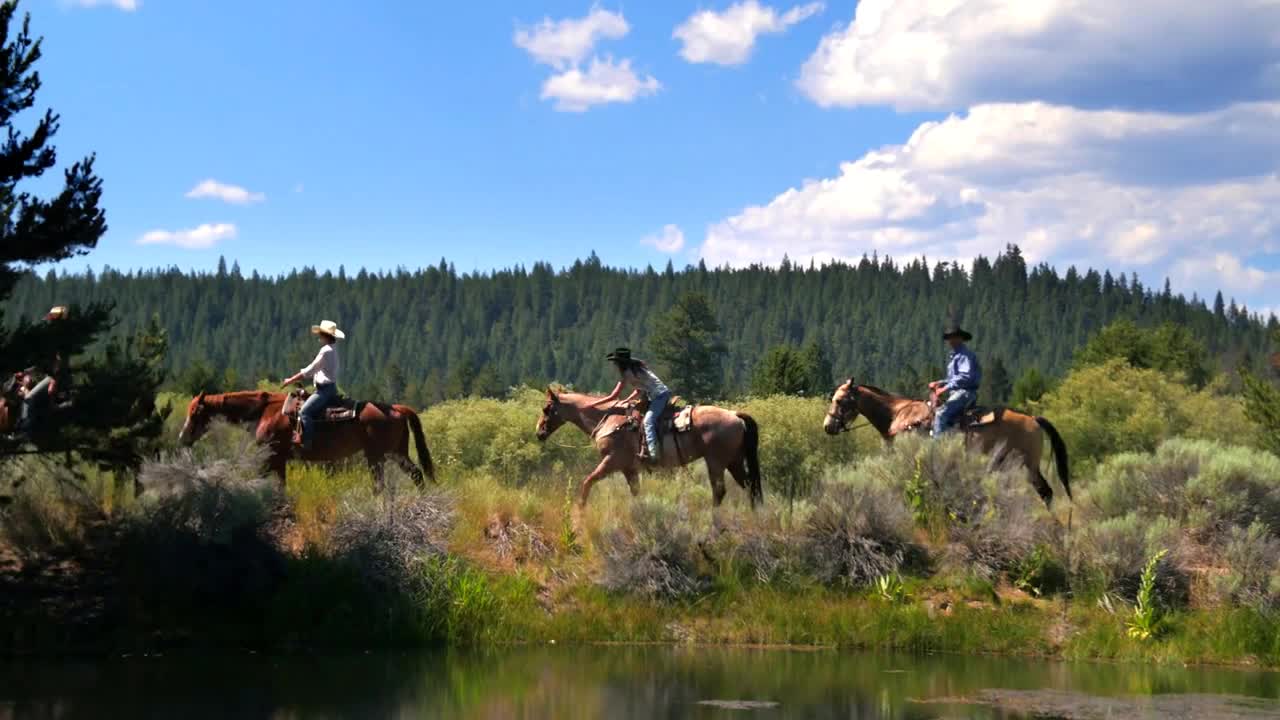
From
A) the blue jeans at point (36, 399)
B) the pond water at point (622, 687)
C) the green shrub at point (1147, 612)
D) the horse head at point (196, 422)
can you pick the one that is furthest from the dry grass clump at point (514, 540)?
the green shrub at point (1147, 612)

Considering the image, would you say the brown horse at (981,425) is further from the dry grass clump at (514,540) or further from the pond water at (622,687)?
Result: the dry grass clump at (514,540)

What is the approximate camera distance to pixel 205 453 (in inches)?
704

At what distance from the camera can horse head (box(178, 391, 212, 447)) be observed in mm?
18469

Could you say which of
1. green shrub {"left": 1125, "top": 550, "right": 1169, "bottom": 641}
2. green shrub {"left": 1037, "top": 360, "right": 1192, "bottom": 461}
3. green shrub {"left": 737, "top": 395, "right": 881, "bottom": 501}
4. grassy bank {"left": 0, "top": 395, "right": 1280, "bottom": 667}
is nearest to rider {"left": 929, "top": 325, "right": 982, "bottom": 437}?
grassy bank {"left": 0, "top": 395, "right": 1280, "bottom": 667}

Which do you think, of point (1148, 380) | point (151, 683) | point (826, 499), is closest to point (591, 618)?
point (826, 499)

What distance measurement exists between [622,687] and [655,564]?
3183 mm

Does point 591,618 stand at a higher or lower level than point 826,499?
lower

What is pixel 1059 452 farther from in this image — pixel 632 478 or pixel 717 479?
pixel 632 478

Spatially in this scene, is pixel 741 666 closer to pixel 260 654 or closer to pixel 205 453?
pixel 260 654

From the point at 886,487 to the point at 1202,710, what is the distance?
5.87 metres

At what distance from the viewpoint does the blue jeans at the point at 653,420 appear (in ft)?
63.0

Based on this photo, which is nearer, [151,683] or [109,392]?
[151,683]

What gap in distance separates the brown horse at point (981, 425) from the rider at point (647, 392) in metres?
2.63

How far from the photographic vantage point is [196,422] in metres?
18.6
